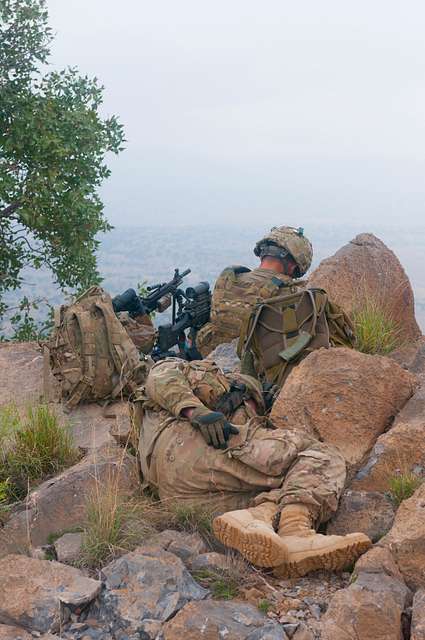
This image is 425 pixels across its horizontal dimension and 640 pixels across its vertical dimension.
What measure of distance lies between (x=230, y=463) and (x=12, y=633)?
4.79 ft

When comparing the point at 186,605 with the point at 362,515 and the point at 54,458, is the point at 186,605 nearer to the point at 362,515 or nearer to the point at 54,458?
the point at 362,515

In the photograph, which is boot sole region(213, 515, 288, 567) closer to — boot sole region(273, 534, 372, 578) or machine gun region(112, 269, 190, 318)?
boot sole region(273, 534, 372, 578)

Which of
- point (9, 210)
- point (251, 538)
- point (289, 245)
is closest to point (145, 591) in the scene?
point (251, 538)

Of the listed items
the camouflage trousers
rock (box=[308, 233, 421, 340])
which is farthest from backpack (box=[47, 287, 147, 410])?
the camouflage trousers

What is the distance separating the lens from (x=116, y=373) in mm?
7184

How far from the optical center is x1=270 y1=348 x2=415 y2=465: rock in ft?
16.4

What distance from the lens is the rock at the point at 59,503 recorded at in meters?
4.34

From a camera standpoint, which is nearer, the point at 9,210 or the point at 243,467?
the point at 243,467

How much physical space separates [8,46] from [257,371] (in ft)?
22.0

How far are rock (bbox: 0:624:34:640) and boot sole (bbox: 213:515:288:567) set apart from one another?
38.6 inches

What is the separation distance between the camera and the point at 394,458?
4512mm

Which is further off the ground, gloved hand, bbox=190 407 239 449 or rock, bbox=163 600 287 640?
gloved hand, bbox=190 407 239 449

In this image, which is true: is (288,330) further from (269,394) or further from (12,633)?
(12,633)

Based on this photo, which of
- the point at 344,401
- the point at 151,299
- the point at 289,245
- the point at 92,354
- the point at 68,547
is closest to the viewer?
the point at 68,547
